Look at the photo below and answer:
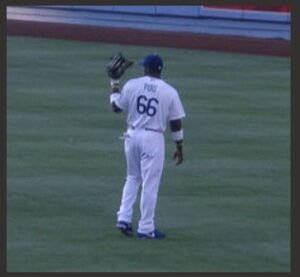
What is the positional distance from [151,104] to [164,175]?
403 centimetres

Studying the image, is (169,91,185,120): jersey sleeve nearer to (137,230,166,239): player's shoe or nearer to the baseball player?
the baseball player

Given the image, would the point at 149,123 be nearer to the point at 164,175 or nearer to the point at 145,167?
the point at 145,167

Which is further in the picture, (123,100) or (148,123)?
(123,100)

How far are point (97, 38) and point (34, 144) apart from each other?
14535 mm

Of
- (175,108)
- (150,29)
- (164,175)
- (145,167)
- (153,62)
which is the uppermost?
(153,62)

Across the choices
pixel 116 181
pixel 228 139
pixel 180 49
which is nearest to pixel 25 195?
pixel 116 181

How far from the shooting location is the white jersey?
13453mm

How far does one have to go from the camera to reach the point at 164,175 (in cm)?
1738

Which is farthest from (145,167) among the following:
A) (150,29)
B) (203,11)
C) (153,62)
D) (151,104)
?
(150,29)

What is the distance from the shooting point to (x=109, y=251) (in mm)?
13156

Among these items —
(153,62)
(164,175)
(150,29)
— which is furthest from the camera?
(150,29)

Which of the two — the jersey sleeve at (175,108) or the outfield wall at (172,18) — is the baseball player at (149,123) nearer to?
the jersey sleeve at (175,108)

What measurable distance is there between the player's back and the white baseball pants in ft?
0.35

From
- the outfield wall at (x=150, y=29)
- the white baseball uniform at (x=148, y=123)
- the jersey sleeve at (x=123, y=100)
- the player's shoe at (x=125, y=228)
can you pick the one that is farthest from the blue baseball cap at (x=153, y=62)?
the outfield wall at (x=150, y=29)
